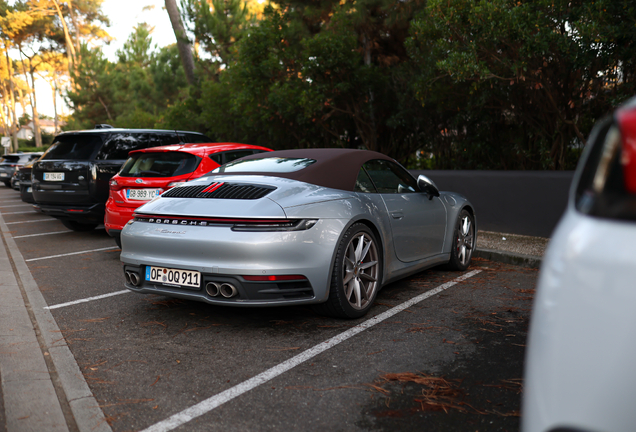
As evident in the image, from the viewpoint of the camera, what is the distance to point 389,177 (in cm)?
546

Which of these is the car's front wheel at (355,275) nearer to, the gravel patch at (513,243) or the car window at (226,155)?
the gravel patch at (513,243)

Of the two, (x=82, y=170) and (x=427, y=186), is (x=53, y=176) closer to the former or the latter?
(x=82, y=170)

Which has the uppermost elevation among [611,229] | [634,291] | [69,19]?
[69,19]

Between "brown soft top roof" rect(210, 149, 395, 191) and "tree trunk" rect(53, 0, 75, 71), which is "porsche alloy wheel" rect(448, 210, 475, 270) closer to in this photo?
"brown soft top roof" rect(210, 149, 395, 191)

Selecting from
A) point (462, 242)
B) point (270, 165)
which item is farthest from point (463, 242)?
point (270, 165)

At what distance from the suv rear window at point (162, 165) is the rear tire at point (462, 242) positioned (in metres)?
3.59

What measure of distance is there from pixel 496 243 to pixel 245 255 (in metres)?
5.18

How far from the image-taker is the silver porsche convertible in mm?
3980

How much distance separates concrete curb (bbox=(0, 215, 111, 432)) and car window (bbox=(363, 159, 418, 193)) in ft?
9.71

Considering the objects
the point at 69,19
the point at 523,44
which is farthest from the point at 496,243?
the point at 69,19

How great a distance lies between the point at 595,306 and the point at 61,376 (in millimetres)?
3259

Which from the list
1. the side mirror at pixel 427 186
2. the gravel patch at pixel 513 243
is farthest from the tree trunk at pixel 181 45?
the side mirror at pixel 427 186

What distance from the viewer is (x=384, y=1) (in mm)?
11742

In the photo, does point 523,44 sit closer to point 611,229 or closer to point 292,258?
point 292,258
